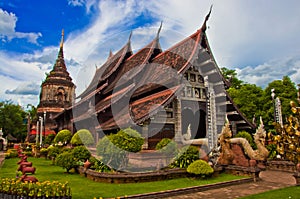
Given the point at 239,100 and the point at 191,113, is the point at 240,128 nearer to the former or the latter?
the point at 191,113

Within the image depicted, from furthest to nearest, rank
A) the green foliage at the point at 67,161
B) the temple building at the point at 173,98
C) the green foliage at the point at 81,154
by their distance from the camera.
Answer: the temple building at the point at 173,98
the green foliage at the point at 81,154
the green foliage at the point at 67,161

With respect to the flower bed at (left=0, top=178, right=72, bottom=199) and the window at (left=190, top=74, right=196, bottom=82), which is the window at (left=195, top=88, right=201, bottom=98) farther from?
the flower bed at (left=0, top=178, right=72, bottom=199)

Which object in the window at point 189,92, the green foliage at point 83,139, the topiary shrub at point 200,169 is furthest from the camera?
the green foliage at point 83,139

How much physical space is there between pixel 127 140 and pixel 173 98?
3611 millimetres

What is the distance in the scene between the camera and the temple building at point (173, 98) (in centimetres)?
1215

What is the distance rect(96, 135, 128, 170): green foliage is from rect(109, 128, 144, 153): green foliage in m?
0.17

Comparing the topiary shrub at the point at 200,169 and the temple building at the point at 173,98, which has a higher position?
the temple building at the point at 173,98

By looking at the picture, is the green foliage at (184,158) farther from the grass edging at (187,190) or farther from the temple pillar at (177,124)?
the temple pillar at (177,124)

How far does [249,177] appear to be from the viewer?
9.98 meters

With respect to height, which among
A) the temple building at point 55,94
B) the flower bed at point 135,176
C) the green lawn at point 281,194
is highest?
the temple building at point 55,94

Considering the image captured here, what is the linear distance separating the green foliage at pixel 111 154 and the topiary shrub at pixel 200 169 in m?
2.72

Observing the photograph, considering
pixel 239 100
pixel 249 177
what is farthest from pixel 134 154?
pixel 239 100

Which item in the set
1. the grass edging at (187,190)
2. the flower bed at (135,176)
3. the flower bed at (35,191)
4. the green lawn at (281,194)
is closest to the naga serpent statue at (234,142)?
the grass edging at (187,190)

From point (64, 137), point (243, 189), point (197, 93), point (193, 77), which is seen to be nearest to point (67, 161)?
point (243, 189)
